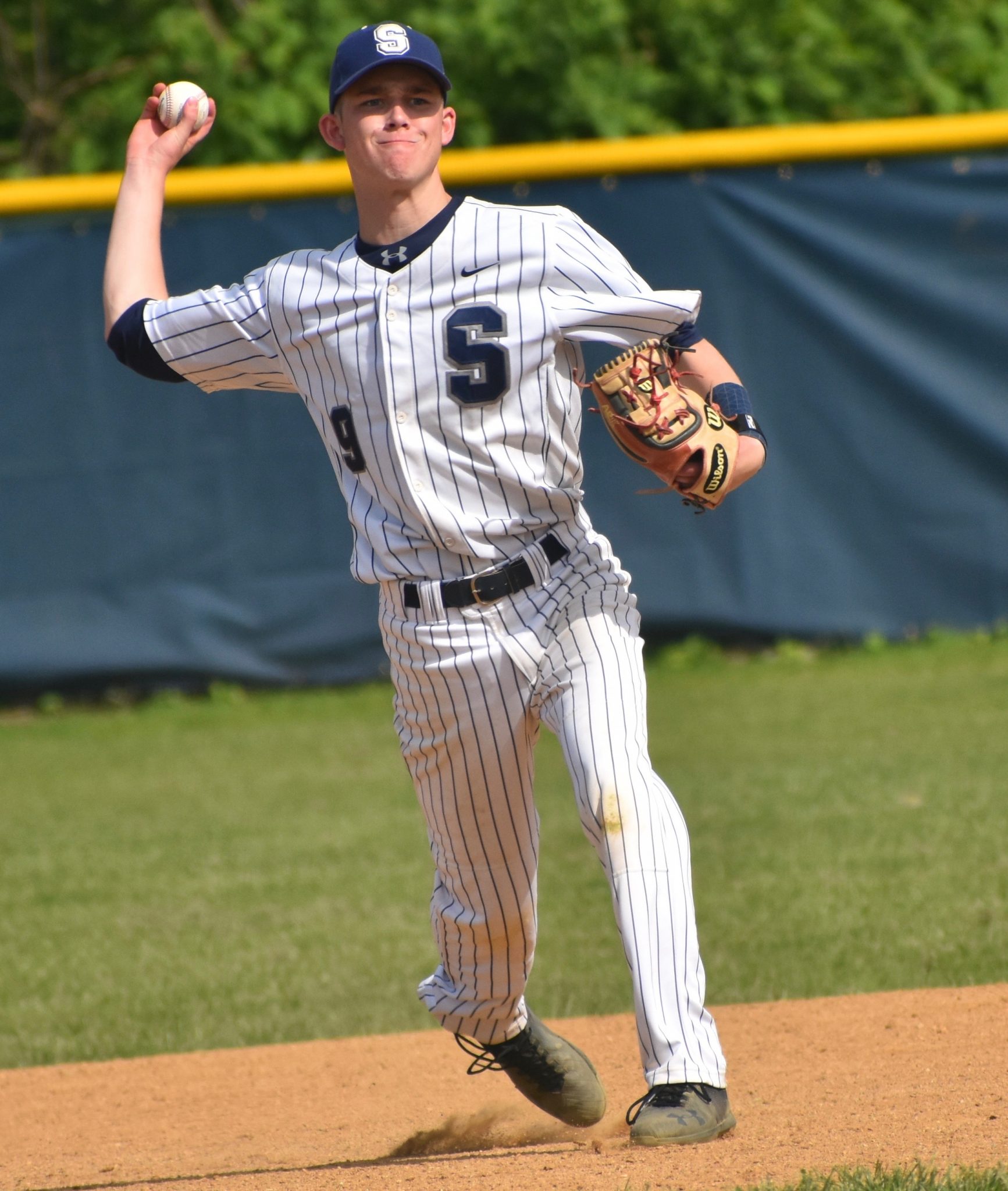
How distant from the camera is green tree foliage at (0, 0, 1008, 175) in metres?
9.35

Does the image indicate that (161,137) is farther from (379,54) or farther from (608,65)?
(608,65)

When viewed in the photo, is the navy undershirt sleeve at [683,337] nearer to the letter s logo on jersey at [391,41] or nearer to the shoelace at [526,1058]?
the letter s logo on jersey at [391,41]

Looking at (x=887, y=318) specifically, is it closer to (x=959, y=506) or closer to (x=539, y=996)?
(x=959, y=506)

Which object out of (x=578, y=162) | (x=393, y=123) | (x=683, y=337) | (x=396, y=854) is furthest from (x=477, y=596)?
(x=578, y=162)

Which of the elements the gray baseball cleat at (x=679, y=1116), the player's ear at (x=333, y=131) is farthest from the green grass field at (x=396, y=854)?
the player's ear at (x=333, y=131)

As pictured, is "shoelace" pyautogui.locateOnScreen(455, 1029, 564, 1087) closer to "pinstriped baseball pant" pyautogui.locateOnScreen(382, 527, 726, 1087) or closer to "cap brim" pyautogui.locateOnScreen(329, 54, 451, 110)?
"pinstriped baseball pant" pyautogui.locateOnScreen(382, 527, 726, 1087)

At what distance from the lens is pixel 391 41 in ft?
9.02

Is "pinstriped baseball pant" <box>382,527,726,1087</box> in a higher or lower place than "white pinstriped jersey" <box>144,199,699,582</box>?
lower

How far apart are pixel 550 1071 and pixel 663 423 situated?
1.31 meters

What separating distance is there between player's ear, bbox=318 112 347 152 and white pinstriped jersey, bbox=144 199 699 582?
0.70 ft

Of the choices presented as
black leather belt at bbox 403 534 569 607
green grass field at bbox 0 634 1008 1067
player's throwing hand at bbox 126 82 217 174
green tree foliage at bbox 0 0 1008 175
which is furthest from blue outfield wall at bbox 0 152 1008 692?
A: black leather belt at bbox 403 534 569 607

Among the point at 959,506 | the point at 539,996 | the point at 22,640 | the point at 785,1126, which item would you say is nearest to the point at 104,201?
the point at 22,640

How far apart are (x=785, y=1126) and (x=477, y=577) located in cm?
106

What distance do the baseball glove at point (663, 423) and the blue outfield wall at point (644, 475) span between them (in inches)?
192
